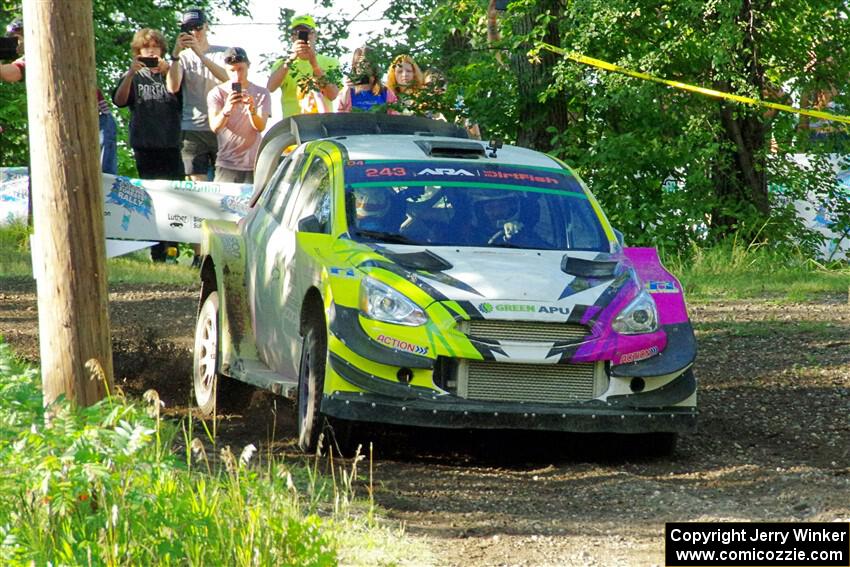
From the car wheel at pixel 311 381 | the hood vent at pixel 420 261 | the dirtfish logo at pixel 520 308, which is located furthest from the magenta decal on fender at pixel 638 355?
the car wheel at pixel 311 381

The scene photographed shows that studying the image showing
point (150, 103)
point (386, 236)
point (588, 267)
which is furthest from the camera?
point (150, 103)

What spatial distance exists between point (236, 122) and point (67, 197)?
32.4 feet

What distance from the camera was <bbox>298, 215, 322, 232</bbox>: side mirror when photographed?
908cm

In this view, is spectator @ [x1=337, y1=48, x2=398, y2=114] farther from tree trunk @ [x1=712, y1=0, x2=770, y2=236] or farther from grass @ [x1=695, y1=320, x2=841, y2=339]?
grass @ [x1=695, y1=320, x2=841, y2=339]

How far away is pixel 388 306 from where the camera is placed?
8.19 metres

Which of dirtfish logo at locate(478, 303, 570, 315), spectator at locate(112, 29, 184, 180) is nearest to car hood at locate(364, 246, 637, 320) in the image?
dirtfish logo at locate(478, 303, 570, 315)

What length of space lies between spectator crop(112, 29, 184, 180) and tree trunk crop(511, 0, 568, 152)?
14.3ft

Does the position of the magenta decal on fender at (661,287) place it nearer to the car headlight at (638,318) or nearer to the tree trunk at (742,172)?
the car headlight at (638,318)

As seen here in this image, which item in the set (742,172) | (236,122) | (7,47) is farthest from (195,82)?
(742,172)

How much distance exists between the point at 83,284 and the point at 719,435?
4448mm

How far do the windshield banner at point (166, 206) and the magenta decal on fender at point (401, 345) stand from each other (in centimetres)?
799

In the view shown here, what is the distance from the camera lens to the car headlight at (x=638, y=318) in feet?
27.3

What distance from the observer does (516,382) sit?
8.16m

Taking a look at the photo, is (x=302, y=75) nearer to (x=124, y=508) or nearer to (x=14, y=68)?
(x=14, y=68)
